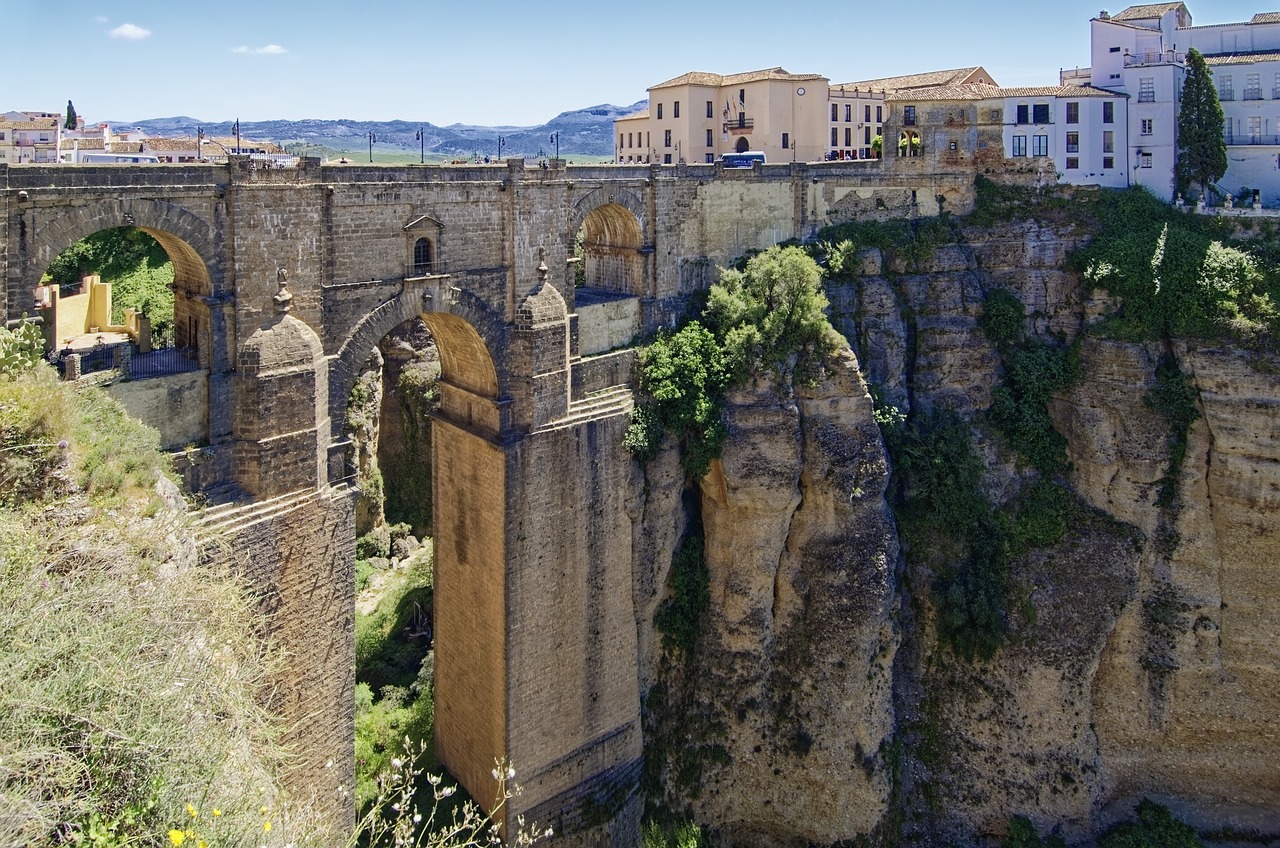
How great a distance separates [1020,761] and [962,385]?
1131 cm

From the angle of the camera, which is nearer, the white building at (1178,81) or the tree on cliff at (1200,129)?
the tree on cliff at (1200,129)

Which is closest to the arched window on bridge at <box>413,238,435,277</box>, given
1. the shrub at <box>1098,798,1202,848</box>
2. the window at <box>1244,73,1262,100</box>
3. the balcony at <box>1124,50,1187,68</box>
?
the shrub at <box>1098,798,1202,848</box>

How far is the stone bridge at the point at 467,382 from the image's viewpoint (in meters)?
18.3

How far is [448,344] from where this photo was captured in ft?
81.8

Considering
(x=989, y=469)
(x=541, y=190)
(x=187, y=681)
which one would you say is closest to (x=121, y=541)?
(x=187, y=681)

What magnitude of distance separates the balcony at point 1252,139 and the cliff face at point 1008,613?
9.39m

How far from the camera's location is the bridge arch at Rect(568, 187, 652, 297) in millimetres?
26984

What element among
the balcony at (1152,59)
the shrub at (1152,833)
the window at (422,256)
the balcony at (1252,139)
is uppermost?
the balcony at (1152,59)

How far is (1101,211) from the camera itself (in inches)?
1318

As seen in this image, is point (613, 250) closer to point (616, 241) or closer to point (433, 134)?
point (616, 241)

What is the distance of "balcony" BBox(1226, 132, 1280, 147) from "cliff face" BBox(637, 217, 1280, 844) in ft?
30.8

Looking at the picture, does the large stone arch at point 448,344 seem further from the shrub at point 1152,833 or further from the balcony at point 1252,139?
the balcony at point 1252,139

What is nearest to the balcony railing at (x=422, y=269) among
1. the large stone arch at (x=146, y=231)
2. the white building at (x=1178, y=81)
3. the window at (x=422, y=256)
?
the window at (x=422, y=256)

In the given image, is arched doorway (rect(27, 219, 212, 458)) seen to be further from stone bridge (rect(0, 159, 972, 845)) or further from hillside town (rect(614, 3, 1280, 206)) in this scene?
hillside town (rect(614, 3, 1280, 206))
